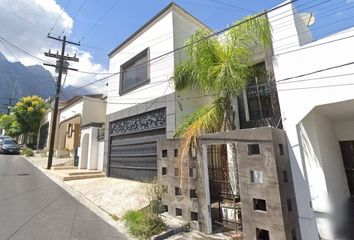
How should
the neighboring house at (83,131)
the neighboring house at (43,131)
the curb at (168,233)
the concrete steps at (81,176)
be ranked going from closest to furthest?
the curb at (168,233) → the concrete steps at (81,176) → the neighboring house at (83,131) → the neighboring house at (43,131)

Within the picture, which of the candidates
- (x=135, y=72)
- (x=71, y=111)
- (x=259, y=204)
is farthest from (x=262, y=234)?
(x=71, y=111)

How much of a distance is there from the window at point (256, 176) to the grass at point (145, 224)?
2372mm

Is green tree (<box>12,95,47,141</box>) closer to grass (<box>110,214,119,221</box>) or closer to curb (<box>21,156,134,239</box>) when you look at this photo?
curb (<box>21,156,134,239</box>)

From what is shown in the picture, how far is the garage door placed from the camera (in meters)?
8.80

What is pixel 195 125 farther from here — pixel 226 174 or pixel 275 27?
pixel 275 27

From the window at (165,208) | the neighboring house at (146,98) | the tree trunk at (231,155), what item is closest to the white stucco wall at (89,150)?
the neighboring house at (146,98)

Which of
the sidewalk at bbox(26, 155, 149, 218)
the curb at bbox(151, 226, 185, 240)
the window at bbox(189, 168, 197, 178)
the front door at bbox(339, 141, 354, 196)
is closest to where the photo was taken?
the curb at bbox(151, 226, 185, 240)

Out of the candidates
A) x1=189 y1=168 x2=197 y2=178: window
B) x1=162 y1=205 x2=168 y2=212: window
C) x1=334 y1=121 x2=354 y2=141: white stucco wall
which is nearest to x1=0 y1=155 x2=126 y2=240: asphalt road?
x1=162 y1=205 x2=168 y2=212: window

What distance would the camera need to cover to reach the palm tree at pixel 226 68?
17.7 ft

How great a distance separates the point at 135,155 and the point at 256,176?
21.4 feet

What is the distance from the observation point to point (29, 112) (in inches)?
1084

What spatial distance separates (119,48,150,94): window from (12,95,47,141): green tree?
22057 mm

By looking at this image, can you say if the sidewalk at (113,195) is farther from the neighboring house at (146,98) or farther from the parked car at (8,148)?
the parked car at (8,148)

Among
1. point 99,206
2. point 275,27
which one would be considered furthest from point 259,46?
point 99,206
